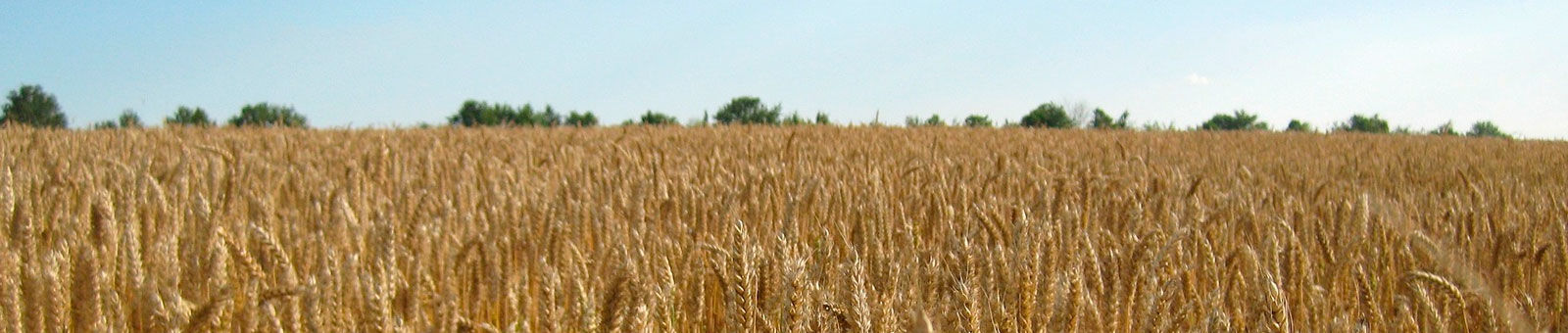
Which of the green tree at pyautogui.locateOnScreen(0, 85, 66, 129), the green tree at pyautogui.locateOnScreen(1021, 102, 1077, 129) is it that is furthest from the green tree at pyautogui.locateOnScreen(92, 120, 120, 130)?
the green tree at pyautogui.locateOnScreen(0, 85, 66, 129)

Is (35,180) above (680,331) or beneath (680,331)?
above

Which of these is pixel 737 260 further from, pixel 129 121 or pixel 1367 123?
pixel 1367 123

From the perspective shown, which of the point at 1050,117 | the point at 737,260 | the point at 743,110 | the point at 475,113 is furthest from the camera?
the point at 475,113

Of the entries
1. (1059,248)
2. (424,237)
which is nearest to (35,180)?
(424,237)

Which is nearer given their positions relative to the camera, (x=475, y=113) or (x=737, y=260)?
(x=737, y=260)

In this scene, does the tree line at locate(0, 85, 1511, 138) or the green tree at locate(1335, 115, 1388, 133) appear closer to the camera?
the tree line at locate(0, 85, 1511, 138)

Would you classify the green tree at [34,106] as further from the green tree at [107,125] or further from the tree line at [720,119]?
the green tree at [107,125]

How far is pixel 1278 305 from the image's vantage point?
120 centimetres

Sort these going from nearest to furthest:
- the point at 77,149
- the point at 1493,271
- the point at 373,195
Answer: the point at 1493,271 → the point at 373,195 → the point at 77,149

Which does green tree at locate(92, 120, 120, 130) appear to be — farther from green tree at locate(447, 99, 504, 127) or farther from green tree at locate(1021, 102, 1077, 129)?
green tree at locate(447, 99, 504, 127)

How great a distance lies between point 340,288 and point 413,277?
0.20 metres

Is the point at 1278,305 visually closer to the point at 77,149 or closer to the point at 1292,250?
the point at 1292,250

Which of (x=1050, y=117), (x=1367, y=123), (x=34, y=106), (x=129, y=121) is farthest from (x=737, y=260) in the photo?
(x=34, y=106)

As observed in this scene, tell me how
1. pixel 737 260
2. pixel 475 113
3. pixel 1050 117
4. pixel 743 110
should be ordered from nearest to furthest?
pixel 737 260
pixel 1050 117
pixel 743 110
pixel 475 113
